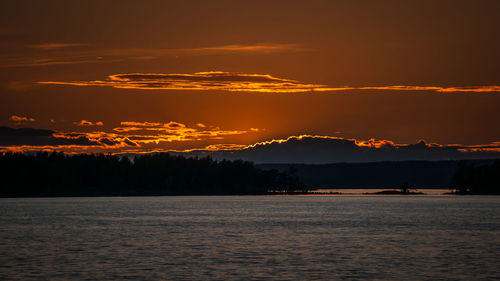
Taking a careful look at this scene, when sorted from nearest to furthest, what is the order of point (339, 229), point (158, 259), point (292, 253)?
point (158, 259) → point (292, 253) → point (339, 229)

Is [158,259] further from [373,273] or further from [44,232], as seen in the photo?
[44,232]

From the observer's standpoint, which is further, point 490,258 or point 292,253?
point 292,253

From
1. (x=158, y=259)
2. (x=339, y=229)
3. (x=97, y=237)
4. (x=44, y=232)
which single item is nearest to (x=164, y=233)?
(x=97, y=237)

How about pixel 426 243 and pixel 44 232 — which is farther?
pixel 44 232

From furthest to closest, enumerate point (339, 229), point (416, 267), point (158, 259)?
point (339, 229)
point (158, 259)
point (416, 267)

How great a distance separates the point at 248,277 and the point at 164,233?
162 ft

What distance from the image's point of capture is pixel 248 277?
55844 millimetres

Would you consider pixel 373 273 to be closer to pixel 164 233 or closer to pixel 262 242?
pixel 262 242

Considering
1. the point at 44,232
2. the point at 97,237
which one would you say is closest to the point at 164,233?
the point at 97,237

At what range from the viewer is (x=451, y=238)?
9469 cm

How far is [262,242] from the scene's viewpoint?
285 feet

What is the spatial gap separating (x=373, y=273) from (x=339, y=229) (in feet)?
188

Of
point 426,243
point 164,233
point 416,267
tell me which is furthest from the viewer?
point 164,233

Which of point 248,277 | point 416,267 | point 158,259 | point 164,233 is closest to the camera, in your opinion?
point 248,277
